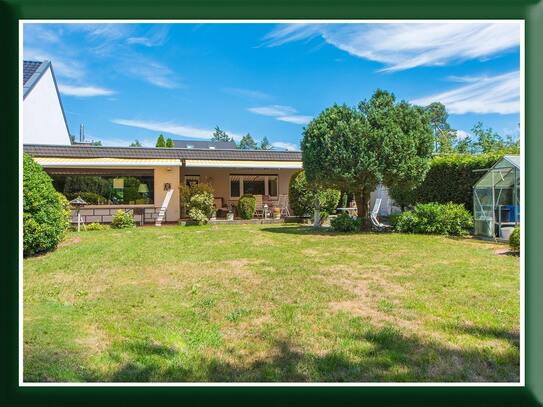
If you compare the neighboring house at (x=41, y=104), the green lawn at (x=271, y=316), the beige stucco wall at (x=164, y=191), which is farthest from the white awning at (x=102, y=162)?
the green lawn at (x=271, y=316)


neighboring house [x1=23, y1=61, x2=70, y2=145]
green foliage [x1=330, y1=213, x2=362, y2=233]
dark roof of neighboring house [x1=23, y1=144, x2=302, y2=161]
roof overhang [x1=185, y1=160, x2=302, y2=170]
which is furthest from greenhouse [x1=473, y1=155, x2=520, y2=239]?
neighboring house [x1=23, y1=61, x2=70, y2=145]

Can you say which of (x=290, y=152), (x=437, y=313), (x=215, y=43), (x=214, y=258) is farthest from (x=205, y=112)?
(x=437, y=313)

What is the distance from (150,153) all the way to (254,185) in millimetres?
6215

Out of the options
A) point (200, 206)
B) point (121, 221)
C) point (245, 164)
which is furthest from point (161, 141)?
point (121, 221)

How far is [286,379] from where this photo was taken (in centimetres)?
362

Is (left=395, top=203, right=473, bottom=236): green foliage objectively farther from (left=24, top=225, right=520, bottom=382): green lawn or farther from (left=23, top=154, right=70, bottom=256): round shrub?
(left=23, top=154, right=70, bottom=256): round shrub

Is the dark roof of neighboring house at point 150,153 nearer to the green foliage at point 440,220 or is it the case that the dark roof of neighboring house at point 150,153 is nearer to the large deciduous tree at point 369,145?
the large deciduous tree at point 369,145

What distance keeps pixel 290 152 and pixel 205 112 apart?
23.5 feet

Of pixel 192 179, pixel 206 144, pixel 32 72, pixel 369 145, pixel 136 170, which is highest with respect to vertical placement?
pixel 206 144

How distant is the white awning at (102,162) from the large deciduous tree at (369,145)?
317 inches

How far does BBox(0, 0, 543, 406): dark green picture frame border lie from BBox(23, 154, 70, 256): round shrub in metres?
7.83

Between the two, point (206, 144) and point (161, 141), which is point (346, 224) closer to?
point (161, 141)

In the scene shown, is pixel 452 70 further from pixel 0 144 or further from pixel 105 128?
pixel 105 128

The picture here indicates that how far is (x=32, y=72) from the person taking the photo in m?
20.7
